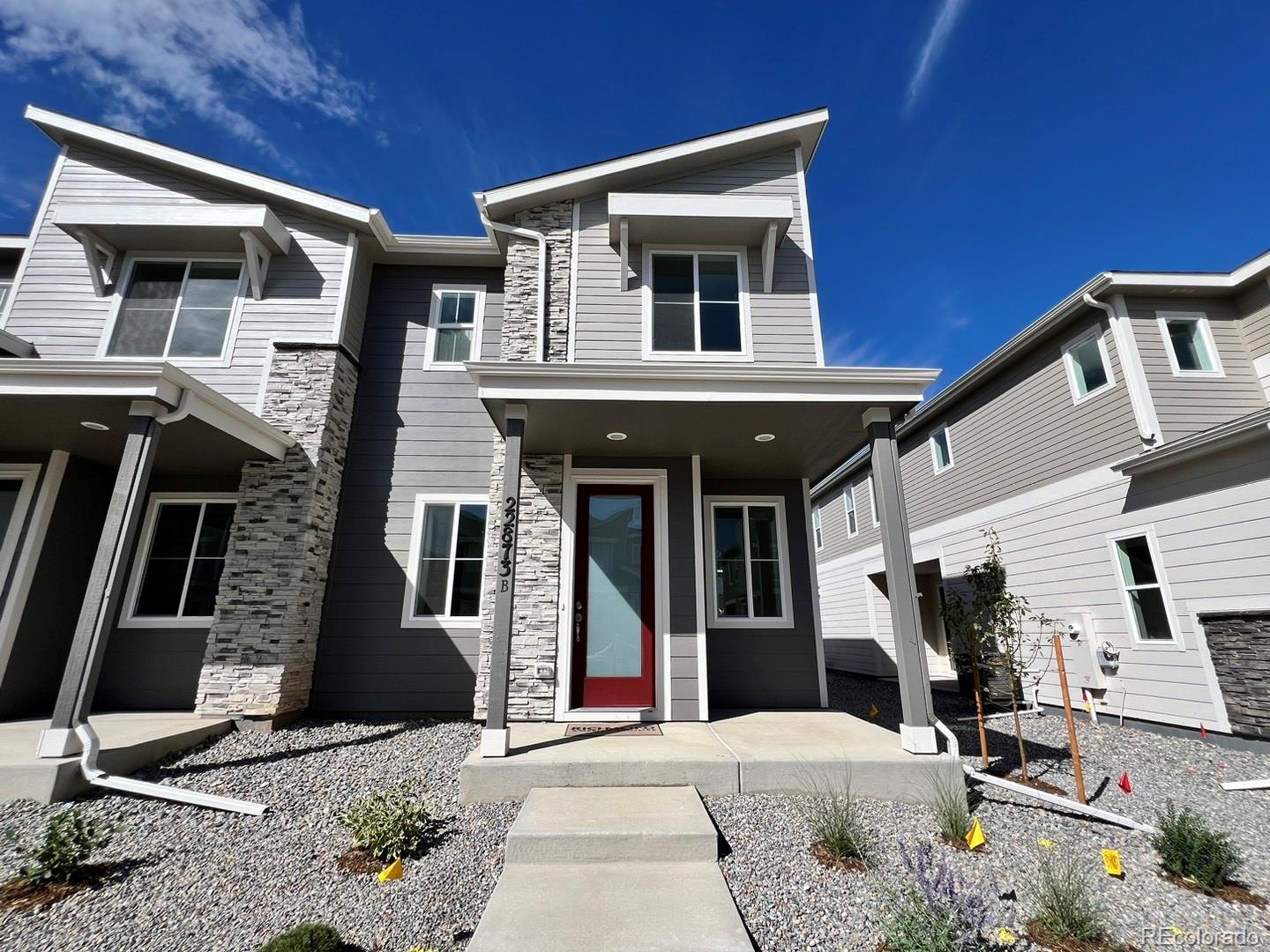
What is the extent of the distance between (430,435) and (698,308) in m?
3.71

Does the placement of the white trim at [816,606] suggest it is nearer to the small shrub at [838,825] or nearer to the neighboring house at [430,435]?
the neighboring house at [430,435]

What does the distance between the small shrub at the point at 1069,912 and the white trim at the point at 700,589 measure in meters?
3.06

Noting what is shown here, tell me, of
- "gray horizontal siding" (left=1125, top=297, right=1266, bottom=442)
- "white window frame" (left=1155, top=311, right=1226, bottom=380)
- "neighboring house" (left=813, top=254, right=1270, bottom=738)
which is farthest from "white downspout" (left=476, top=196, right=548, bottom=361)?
"white window frame" (left=1155, top=311, right=1226, bottom=380)

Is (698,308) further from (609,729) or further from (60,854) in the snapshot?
(60,854)

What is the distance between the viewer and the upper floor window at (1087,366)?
7.68m

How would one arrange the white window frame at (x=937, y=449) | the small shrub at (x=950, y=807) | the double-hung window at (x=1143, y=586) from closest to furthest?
the small shrub at (x=950, y=807) → the double-hung window at (x=1143, y=586) → the white window frame at (x=937, y=449)

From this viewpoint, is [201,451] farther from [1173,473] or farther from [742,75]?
[1173,473]

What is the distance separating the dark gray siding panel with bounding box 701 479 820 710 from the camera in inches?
240

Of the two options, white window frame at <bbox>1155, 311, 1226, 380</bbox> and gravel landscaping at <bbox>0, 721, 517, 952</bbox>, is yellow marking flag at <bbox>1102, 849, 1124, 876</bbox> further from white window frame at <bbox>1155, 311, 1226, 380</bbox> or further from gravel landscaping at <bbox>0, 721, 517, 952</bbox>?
white window frame at <bbox>1155, 311, 1226, 380</bbox>

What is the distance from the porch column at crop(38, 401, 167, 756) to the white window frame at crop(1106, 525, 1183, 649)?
10.7 m

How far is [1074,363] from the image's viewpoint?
8.21 meters

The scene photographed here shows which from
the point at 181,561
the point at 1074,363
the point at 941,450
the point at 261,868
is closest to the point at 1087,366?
the point at 1074,363

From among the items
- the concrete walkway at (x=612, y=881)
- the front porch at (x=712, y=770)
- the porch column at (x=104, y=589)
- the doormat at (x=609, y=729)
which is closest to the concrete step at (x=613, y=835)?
the concrete walkway at (x=612, y=881)

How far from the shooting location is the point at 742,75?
881cm
